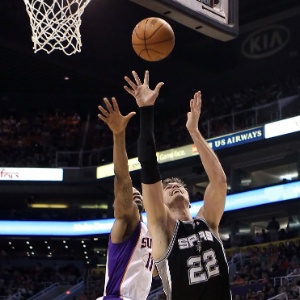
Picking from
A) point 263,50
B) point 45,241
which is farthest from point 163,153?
point 45,241

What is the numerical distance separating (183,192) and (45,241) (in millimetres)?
23044

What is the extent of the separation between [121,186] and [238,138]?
16105 mm

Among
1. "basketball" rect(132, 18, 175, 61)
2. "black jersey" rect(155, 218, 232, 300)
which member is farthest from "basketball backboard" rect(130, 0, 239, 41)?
"black jersey" rect(155, 218, 232, 300)

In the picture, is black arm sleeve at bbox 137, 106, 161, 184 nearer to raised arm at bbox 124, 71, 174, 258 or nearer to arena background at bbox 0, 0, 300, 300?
raised arm at bbox 124, 71, 174, 258

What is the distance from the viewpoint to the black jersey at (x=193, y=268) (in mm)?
3451

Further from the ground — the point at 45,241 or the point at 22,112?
the point at 22,112

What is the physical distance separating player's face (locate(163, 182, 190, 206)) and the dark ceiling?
1684 centimetres

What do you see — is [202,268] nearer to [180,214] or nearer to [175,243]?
[175,243]

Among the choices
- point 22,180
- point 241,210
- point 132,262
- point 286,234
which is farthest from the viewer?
point 22,180

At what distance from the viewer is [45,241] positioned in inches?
1034

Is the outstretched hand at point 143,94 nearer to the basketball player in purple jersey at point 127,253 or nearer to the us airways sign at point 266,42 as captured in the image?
the basketball player in purple jersey at point 127,253

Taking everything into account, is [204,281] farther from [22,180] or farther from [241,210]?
[22,180]

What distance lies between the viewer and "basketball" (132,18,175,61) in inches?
196

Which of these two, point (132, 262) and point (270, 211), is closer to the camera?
point (132, 262)
